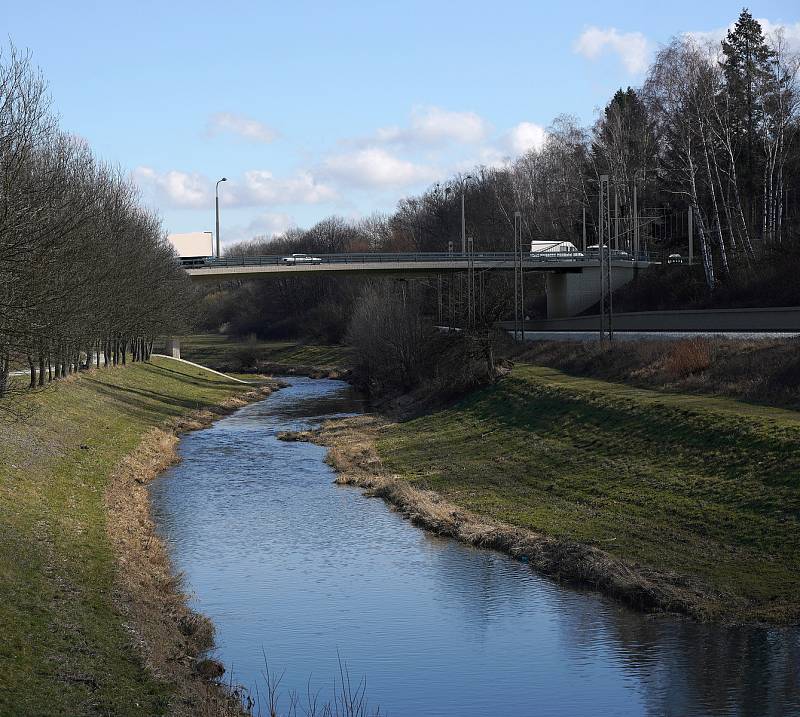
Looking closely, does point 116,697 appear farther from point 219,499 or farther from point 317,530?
point 219,499

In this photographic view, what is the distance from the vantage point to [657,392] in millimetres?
40688

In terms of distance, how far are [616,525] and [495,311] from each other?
34.7 m

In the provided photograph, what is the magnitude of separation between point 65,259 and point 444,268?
54.2 m

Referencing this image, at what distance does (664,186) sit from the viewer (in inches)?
3615

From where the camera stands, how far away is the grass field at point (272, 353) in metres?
114

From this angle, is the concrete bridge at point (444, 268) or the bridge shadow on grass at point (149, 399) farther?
the concrete bridge at point (444, 268)

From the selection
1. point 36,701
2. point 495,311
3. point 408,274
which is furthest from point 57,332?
point 408,274

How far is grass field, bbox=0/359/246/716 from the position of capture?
15656 mm

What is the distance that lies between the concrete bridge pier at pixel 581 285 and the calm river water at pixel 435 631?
203ft

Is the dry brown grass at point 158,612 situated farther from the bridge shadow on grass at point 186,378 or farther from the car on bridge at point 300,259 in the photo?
the car on bridge at point 300,259

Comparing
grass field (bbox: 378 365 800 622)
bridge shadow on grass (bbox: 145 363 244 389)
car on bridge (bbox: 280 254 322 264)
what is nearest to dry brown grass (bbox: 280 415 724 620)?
grass field (bbox: 378 365 800 622)

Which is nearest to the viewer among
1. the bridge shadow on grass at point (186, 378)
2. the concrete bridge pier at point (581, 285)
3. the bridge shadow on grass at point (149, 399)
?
the bridge shadow on grass at point (149, 399)

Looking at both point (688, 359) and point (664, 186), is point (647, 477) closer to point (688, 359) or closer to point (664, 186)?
point (688, 359)

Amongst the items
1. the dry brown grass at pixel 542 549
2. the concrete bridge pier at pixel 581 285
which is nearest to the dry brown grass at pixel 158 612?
the dry brown grass at pixel 542 549
